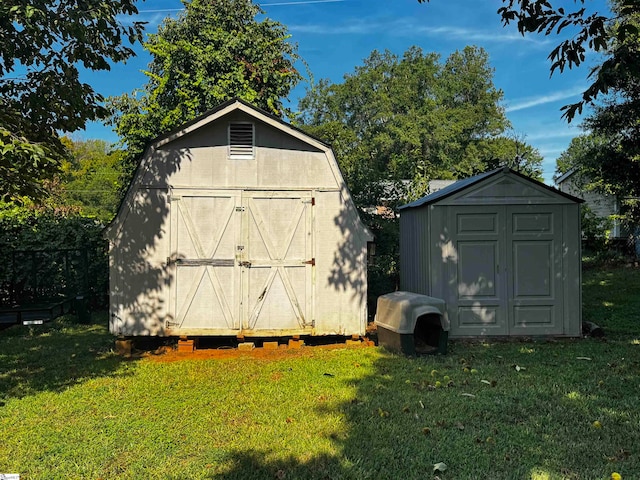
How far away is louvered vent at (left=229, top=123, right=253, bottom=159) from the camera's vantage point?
7.15 meters

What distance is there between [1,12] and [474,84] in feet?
140

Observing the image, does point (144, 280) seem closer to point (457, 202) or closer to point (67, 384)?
point (67, 384)

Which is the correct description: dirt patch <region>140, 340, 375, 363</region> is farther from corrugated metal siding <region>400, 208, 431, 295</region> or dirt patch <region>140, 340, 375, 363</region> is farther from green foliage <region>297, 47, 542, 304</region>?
green foliage <region>297, 47, 542, 304</region>

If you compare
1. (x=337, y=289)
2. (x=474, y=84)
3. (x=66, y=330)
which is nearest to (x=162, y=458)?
(x=337, y=289)

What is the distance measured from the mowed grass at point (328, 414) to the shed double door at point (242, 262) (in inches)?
30.2

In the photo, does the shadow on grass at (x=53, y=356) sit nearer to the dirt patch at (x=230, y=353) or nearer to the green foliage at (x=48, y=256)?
the dirt patch at (x=230, y=353)

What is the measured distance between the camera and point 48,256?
10.0 m

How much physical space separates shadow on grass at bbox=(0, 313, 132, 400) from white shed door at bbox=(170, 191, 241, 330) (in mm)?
1278

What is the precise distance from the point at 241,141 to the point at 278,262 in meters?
1.97

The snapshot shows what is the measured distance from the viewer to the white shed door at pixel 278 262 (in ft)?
23.5

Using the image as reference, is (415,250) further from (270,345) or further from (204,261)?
(204,261)

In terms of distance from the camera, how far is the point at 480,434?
3.88m

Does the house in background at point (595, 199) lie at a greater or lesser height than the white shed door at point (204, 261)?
greater

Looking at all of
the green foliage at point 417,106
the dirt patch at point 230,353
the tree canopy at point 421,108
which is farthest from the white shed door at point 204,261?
the green foliage at point 417,106
